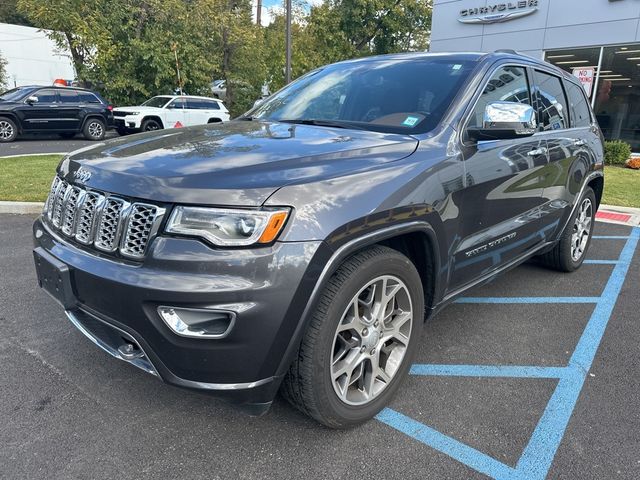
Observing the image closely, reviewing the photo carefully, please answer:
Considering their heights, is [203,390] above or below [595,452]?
above

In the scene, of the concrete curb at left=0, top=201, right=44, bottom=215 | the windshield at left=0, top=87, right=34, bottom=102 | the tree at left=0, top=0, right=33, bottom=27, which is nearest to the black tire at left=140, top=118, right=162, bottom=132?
the windshield at left=0, top=87, right=34, bottom=102

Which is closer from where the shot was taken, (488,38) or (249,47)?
(488,38)

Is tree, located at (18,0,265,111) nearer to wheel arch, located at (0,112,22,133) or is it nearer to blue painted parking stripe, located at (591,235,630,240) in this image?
wheel arch, located at (0,112,22,133)

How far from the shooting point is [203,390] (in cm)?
195

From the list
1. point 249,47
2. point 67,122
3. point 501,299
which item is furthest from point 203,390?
point 249,47

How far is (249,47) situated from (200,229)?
75.0ft

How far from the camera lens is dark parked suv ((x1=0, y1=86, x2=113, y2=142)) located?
48.1 ft

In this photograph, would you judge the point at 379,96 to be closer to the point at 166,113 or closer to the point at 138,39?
the point at 166,113

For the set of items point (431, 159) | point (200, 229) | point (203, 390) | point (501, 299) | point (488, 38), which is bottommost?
point (501, 299)

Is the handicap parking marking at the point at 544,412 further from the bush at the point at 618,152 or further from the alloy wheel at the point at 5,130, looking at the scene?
the alloy wheel at the point at 5,130

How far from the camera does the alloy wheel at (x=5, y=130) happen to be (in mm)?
14547

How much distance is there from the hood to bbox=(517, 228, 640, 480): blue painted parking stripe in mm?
1497

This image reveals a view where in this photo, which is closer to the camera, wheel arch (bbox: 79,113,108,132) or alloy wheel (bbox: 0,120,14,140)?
alloy wheel (bbox: 0,120,14,140)

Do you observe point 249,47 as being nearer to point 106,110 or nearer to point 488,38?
point 106,110
